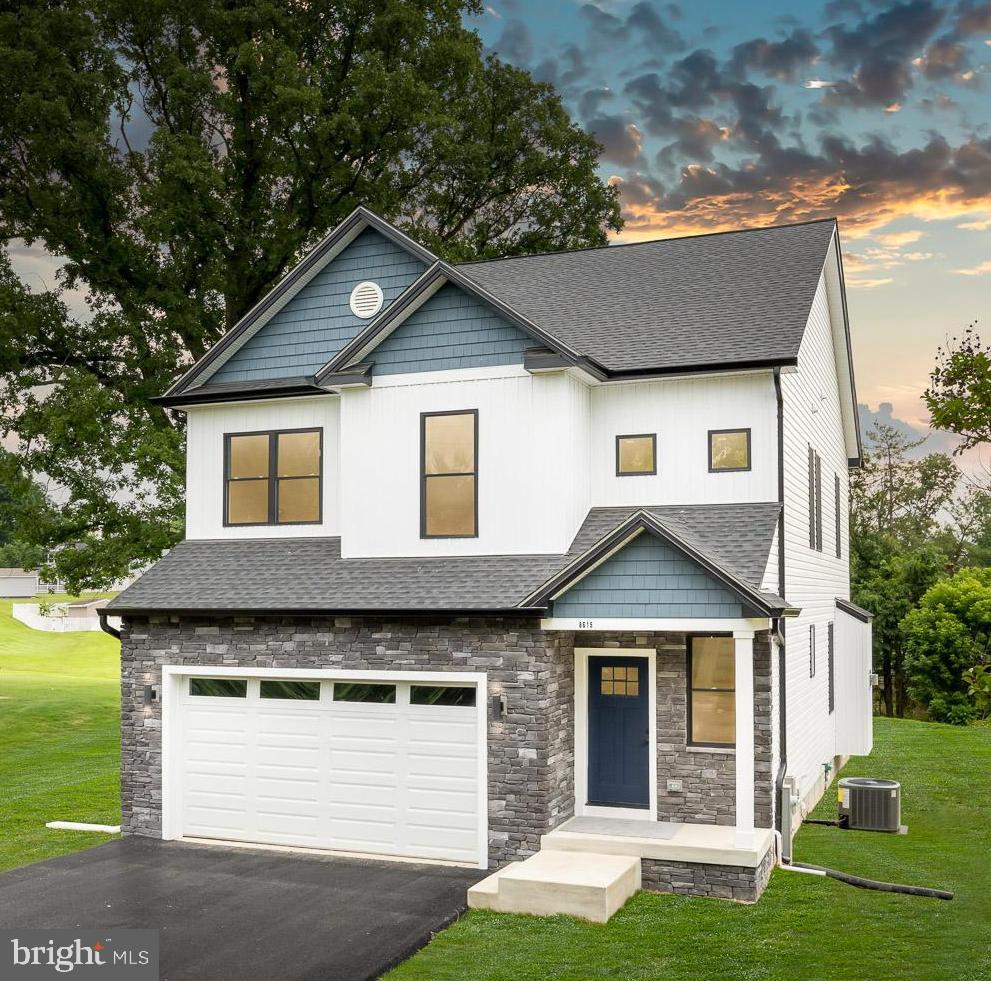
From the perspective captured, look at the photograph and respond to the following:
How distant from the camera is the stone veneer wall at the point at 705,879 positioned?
35.8 ft

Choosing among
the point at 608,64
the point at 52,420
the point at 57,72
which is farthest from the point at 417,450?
Result: the point at 57,72

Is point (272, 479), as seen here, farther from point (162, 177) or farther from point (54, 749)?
point (54, 749)

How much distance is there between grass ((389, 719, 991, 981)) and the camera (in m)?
8.79

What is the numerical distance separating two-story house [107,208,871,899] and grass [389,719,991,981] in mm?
733

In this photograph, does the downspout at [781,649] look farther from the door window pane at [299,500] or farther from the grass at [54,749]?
the grass at [54,749]

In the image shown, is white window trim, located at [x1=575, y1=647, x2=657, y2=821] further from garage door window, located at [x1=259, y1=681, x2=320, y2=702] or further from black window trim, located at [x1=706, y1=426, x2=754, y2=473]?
garage door window, located at [x1=259, y1=681, x2=320, y2=702]

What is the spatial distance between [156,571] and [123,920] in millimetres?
5819

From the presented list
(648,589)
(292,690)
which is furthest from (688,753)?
(292,690)

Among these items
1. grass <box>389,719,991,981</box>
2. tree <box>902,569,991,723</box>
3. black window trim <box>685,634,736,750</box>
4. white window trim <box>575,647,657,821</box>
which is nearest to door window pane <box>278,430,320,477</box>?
white window trim <box>575,647,657,821</box>

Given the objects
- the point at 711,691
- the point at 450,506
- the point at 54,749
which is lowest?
the point at 54,749

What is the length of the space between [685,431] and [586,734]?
163 inches

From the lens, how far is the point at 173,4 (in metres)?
24.0

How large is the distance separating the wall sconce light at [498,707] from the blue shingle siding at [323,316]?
5.86 metres

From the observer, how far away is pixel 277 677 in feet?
44.6
